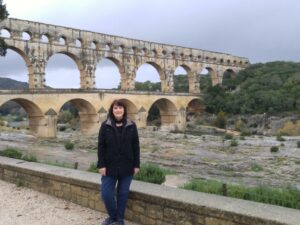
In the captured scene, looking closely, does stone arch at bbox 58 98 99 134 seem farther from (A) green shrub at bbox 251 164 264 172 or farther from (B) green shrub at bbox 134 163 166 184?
(B) green shrub at bbox 134 163 166 184

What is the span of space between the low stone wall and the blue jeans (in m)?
0.30

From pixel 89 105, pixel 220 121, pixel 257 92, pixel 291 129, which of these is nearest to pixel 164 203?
pixel 89 105

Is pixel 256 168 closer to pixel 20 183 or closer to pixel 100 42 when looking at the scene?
pixel 20 183

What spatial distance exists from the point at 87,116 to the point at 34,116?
5.69 metres

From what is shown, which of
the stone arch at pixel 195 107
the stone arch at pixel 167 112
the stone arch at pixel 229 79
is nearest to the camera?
the stone arch at pixel 167 112

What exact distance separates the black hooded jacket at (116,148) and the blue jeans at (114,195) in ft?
0.33

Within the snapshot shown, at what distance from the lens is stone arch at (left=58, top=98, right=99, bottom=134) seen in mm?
36156

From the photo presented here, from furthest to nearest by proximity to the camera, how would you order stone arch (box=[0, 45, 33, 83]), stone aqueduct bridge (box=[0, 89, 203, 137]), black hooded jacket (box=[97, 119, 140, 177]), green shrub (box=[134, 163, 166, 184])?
stone arch (box=[0, 45, 33, 83]) < stone aqueduct bridge (box=[0, 89, 203, 137]) < green shrub (box=[134, 163, 166, 184]) < black hooded jacket (box=[97, 119, 140, 177])

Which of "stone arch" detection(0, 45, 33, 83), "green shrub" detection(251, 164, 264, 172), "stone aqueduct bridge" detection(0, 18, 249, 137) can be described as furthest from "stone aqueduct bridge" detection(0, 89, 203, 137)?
"green shrub" detection(251, 164, 264, 172)

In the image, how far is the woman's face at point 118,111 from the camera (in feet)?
16.2

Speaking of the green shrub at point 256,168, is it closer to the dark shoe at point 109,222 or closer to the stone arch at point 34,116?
the dark shoe at point 109,222

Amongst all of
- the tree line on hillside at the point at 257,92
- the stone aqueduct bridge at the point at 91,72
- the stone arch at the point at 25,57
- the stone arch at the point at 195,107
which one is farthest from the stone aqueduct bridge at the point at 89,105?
the tree line on hillside at the point at 257,92

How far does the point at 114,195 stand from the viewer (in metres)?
5.12

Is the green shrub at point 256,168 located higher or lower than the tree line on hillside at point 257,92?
lower
